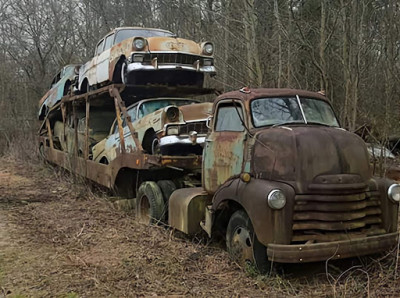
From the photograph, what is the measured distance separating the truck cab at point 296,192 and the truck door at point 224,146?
22 millimetres

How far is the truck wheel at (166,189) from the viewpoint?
300 inches

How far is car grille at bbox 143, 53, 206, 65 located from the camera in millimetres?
9141

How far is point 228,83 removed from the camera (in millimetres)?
13781

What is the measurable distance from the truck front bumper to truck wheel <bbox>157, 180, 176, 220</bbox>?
10.1ft

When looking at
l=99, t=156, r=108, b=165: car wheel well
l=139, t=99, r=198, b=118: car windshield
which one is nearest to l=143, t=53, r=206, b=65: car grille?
l=139, t=99, r=198, b=118: car windshield

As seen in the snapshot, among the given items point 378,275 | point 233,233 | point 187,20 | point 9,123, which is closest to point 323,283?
point 378,275

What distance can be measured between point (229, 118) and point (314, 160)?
150 centimetres

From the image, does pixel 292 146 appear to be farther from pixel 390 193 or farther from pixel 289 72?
pixel 289 72

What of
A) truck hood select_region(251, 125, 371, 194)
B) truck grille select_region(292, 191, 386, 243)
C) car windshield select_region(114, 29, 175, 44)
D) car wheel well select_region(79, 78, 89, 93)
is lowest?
truck grille select_region(292, 191, 386, 243)

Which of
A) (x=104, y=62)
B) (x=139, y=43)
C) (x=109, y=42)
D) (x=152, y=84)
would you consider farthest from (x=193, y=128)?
(x=109, y=42)

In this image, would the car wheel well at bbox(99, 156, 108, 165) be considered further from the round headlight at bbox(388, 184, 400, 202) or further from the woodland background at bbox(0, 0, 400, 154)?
the round headlight at bbox(388, 184, 400, 202)

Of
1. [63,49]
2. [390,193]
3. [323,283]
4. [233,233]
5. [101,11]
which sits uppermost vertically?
[101,11]

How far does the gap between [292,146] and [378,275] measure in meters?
1.67

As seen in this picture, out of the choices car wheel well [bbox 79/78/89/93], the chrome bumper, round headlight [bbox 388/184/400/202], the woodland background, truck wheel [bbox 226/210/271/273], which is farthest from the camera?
car wheel well [bbox 79/78/89/93]
